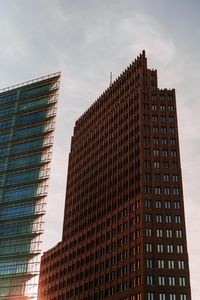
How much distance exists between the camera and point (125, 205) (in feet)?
409

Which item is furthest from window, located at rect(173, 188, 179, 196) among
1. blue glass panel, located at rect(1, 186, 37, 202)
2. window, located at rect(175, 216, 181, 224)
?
blue glass panel, located at rect(1, 186, 37, 202)

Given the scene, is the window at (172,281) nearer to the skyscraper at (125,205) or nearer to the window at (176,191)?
the skyscraper at (125,205)


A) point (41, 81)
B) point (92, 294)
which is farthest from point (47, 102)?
point (92, 294)

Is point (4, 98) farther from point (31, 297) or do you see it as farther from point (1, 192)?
point (31, 297)

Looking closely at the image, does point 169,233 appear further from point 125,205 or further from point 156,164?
point 156,164

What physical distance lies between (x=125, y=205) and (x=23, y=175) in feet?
172

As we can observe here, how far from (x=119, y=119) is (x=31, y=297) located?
68.1 meters

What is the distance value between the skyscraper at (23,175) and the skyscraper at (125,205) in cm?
1260

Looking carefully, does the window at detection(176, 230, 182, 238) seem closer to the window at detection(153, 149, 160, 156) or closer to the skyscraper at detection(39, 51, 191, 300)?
the skyscraper at detection(39, 51, 191, 300)

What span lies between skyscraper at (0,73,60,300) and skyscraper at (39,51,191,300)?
12596 millimetres

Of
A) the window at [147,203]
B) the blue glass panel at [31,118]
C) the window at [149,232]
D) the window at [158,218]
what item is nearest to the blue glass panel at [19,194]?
the blue glass panel at [31,118]

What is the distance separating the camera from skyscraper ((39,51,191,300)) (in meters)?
109

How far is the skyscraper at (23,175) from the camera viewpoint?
145875mm

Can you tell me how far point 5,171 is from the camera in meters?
166
